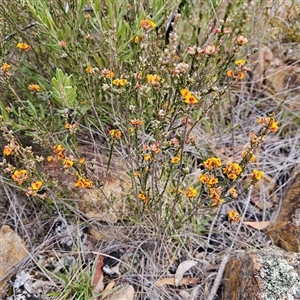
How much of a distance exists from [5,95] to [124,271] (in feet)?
3.96

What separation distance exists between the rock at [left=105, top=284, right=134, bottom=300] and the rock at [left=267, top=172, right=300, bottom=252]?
85cm

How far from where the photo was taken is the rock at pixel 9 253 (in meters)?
2.03

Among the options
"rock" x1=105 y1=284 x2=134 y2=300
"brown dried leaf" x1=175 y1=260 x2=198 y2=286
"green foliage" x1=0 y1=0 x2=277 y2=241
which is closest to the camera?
→ "green foliage" x1=0 y1=0 x2=277 y2=241

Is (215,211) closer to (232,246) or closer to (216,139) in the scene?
(232,246)

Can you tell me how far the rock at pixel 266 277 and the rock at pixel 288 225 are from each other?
225 millimetres

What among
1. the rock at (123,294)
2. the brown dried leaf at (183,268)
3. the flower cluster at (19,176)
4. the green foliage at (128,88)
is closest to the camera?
the green foliage at (128,88)

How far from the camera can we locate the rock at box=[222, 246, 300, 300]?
5.48ft

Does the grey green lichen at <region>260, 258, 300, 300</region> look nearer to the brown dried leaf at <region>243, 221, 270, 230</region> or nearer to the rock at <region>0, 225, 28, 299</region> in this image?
the brown dried leaf at <region>243, 221, 270, 230</region>

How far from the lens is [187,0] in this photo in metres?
2.45

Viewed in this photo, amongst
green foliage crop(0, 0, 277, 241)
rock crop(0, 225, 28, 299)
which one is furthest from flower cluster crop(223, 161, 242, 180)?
rock crop(0, 225, 28, 299)

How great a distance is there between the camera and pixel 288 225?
210cm

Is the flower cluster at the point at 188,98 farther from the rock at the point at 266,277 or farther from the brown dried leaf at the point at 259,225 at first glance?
the brown dried leaf at the point at 259,225

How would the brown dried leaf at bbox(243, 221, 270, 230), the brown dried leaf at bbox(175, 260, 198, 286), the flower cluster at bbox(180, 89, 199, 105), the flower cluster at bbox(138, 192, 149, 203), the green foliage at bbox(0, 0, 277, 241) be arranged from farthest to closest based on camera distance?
the brown dried leaf at bbox(243, 221, 270, 230)
the brown dried leaf at bbox(175, 260, 198, 286)
the flower cluster at bbox(138, 192, 149, 203)
the green foliage at bbox(0, 0, 277, 241)
the flower cluster at bbox(180, 89, 199, 105)

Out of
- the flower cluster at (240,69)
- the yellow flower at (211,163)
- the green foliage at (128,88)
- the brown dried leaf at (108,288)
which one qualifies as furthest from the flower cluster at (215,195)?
the brown dried leaf at (108,288)
